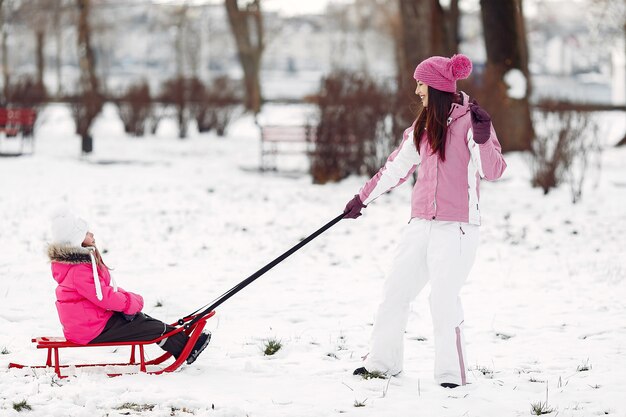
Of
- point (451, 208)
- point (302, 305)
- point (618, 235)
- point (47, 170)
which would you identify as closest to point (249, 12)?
point (47, 170)

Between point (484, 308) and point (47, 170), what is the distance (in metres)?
9.67

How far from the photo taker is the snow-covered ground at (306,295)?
4512 millimetres

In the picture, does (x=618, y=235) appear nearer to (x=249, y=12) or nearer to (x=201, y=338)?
(x=201, y=338)

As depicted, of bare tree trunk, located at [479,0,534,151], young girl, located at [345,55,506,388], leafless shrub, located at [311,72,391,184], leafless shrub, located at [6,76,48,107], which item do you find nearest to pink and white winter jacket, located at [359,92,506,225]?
young girl, located at [345,55,506,388]

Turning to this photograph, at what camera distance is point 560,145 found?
39.2ft

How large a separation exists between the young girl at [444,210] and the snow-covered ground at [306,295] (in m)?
0.34

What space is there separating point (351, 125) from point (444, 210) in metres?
8.33

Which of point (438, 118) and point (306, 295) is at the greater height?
point (438, 118)

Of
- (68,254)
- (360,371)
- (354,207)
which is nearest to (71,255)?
(68,254)

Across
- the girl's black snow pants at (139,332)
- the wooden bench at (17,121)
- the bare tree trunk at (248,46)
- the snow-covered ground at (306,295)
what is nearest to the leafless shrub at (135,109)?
the wooden bench at (17,121)

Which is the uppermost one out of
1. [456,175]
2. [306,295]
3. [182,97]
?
[182,97]

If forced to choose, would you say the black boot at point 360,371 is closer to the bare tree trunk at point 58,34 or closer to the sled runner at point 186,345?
the sled runner at point 186,345

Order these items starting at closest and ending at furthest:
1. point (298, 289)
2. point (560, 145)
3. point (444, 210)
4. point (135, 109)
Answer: point (444, 210) → point (298, 289) → point (560, 145) → point (135, 109)

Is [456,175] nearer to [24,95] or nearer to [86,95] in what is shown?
[24,95]
